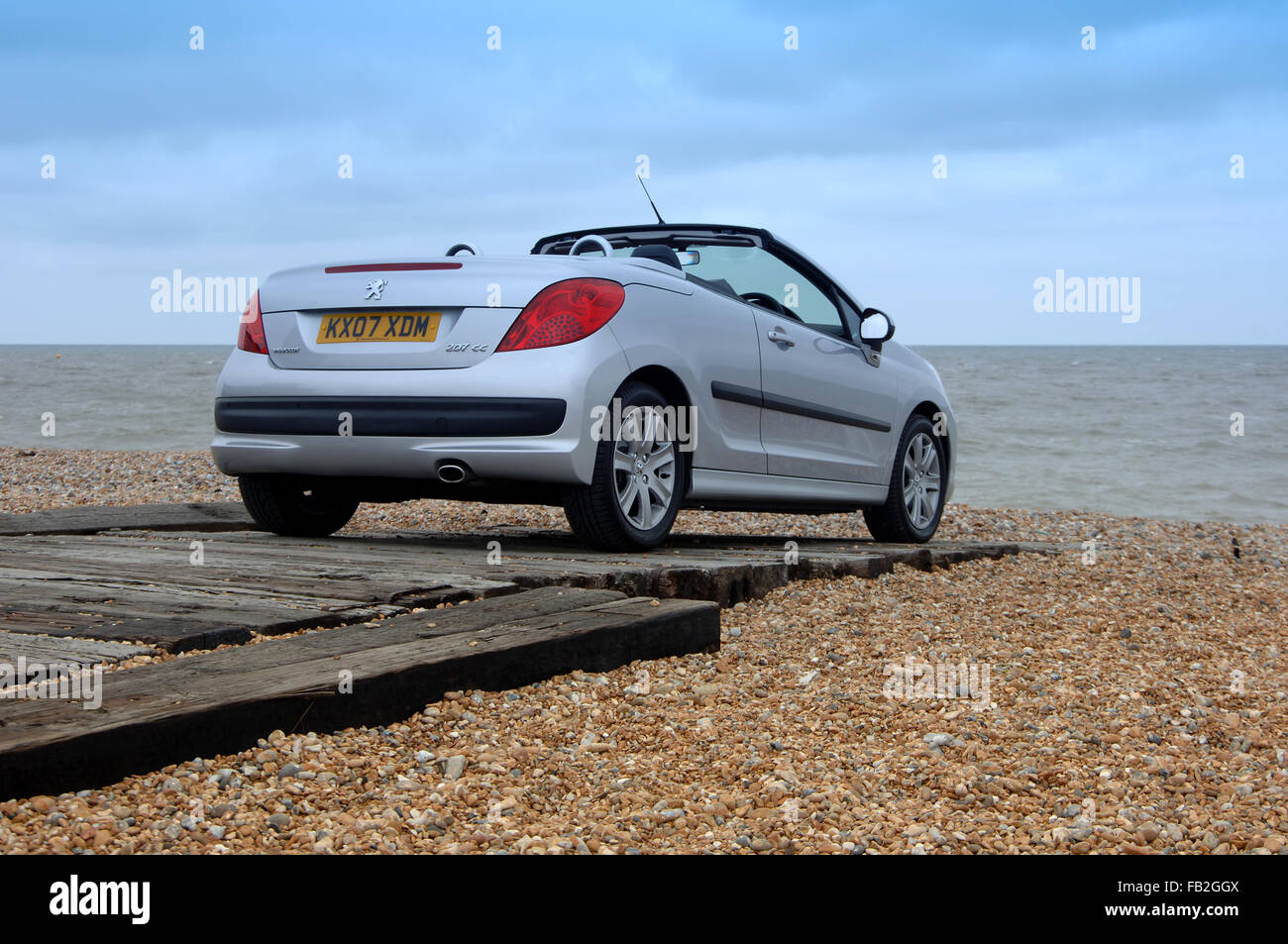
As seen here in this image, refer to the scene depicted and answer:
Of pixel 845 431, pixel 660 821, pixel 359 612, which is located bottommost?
pixel 660 821

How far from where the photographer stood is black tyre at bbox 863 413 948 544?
748cm

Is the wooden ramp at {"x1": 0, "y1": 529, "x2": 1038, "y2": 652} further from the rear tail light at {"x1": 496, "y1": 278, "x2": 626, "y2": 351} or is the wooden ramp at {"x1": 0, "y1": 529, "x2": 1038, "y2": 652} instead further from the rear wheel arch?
the rear tail light at {"x1": 496, "y1": 278, "x2": 626, "y2": 351}

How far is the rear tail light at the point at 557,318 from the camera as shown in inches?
200

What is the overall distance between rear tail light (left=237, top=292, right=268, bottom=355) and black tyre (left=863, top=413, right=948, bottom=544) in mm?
3618

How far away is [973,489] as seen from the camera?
16859mm

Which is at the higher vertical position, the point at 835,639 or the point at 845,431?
the point at 845,431

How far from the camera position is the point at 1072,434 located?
23859mm

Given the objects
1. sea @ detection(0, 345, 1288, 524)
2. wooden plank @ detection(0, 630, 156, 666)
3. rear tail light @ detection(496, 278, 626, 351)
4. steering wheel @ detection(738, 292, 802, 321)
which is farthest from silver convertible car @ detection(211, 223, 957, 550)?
sea @ detection(0, 345, 1288, 524)

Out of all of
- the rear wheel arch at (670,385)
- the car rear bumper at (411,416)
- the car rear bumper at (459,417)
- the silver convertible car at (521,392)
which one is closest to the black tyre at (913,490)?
the silver convertible car at (521,392)

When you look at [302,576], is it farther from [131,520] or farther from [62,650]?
[131,520]

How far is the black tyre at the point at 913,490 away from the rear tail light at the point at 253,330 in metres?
3.62
